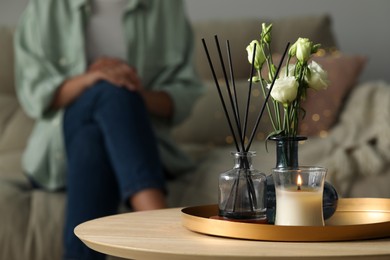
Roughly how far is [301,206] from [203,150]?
146 centimetres

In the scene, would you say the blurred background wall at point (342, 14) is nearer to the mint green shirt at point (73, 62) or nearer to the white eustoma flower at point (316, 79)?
the mint green shirt at point (73, 62)

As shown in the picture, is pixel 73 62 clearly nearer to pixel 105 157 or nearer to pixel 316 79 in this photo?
pixel 105 157

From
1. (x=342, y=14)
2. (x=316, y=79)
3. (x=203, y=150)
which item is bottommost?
(x=203, y=150)

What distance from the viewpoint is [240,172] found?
3.62 feet

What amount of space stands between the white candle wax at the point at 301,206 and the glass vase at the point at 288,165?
5 cm

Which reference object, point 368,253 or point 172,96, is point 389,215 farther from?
point 172,96

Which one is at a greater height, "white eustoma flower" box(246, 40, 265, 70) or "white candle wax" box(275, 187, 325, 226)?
"white eustoma flower" box(246, 40, 265, 70)

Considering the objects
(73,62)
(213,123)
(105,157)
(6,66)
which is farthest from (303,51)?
(6,66)

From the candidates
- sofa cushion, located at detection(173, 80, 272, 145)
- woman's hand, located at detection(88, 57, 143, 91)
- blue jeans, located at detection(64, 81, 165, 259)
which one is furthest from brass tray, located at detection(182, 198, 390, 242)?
sofa cushion, located at detection(173, 80, 272, 145)

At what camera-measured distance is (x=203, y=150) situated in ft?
8.16

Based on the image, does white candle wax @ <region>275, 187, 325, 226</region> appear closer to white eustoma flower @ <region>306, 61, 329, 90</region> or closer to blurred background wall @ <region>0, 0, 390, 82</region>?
white eustoma flower @ <region>306, 61, 329, 90</region>

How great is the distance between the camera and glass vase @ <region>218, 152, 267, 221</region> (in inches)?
43.3

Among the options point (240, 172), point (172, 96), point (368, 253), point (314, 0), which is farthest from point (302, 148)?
point (368, 253)

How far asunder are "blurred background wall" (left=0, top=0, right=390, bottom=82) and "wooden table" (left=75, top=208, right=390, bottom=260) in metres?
2.06
